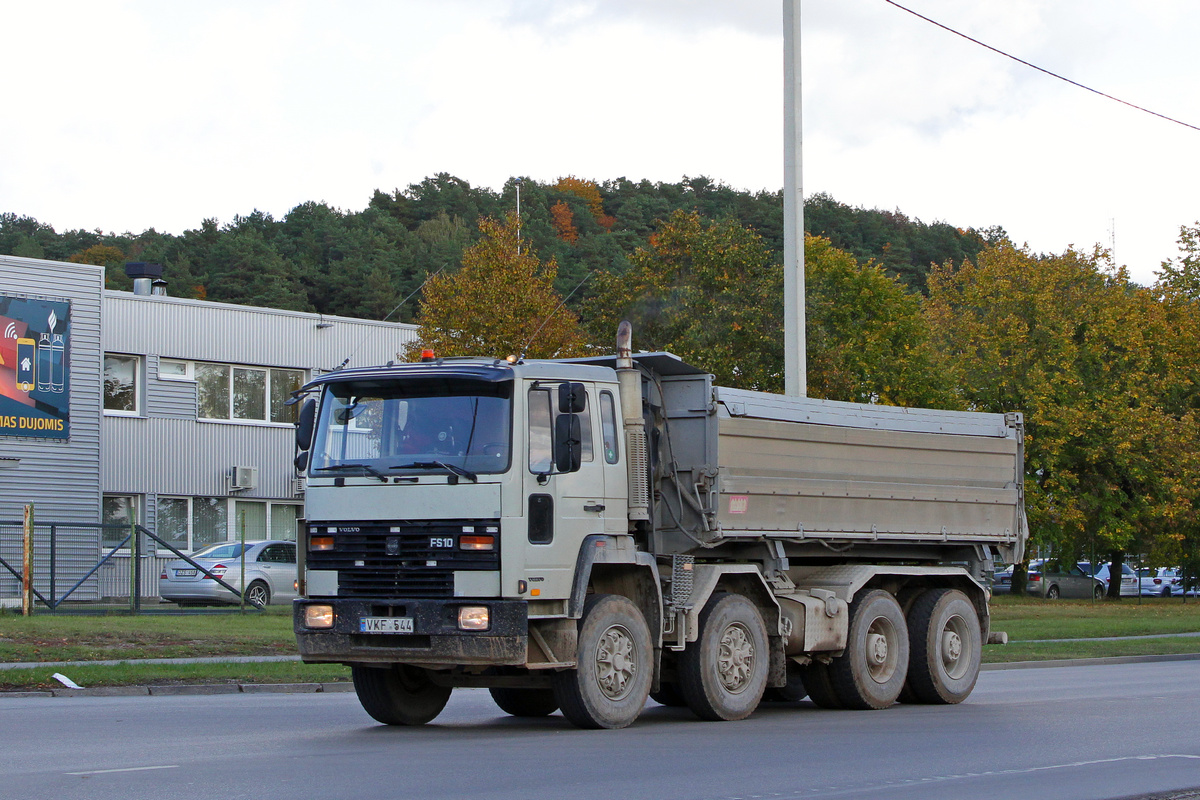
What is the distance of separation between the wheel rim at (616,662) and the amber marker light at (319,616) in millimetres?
2070

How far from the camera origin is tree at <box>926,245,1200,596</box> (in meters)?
44.2

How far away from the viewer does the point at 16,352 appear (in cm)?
3262

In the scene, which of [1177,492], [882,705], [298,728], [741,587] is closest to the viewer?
[298,728]

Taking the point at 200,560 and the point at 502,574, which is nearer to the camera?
the point at 502,574

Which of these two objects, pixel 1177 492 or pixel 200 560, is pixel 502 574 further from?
pixel 1177 492

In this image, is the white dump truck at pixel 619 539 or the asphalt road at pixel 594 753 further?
the white dump truck at pixel 619 539

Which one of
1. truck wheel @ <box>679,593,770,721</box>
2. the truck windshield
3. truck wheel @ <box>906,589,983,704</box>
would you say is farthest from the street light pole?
the truck windshield

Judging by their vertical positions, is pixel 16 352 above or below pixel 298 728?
above

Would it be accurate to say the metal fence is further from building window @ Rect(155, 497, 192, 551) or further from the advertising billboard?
building window @ Rect(155, 497, 192, 551)

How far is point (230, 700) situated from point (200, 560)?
55.0 ft

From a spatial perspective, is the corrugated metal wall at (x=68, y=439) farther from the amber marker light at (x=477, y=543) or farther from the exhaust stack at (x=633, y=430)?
the amber marker light at (x=477, y=543)

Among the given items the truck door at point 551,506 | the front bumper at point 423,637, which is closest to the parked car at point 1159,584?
the truck door at point 551,506

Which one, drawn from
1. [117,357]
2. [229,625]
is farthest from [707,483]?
[117,357]

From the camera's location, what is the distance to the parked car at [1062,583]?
175ft
